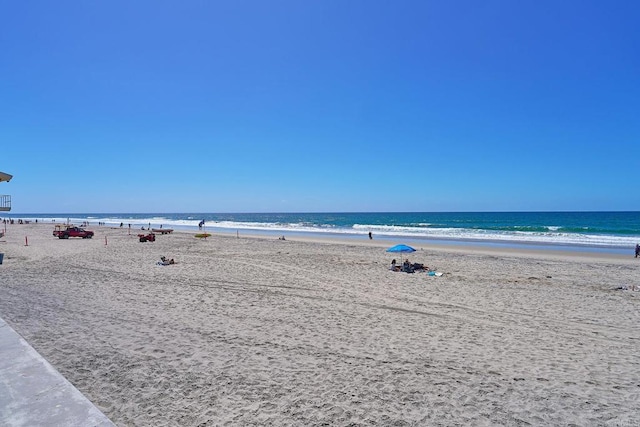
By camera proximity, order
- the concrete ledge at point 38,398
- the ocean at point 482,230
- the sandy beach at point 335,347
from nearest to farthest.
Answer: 1. the concrete ledge at point 38,398
2. the sandy beach at point 335,347
3. the ocean at point 482,230

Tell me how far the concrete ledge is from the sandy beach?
1.68ft

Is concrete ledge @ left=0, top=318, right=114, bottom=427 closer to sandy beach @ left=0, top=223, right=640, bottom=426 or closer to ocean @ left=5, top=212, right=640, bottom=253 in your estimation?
sandy beach @ left=0, top=223, right=640, bottom=426

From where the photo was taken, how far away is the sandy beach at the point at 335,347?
4422 mm

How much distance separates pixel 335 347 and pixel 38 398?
4067 millimetres

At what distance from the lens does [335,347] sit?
648cm

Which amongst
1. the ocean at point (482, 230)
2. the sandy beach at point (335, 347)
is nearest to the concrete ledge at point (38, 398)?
the sandy beach at point (335, 347)

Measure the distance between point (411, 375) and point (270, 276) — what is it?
9.04 m

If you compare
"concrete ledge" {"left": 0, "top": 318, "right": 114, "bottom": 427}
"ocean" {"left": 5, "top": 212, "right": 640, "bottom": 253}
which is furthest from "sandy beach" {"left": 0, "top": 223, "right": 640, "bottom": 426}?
"ocean" {"left": 5, "top": 212, "right": 640, "bottom": 253}

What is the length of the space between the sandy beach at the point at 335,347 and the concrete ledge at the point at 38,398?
0.51 meters

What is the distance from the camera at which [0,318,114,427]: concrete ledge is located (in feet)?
10.9

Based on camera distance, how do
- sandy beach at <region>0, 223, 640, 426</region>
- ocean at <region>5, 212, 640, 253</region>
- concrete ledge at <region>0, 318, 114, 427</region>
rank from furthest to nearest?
ocean at <region>5, 212, 640, 253</region> < sandy beach at <region>0, 223, 640, 426</region> < concrete ledge at <region>0, 318, 114, 427</region>

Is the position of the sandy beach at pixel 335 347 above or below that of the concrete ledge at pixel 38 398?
below

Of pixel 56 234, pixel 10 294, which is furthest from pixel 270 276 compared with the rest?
pixel 56 234

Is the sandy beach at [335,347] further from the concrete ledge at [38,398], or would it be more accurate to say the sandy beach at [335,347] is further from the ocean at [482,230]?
the ocean at [482,230]
